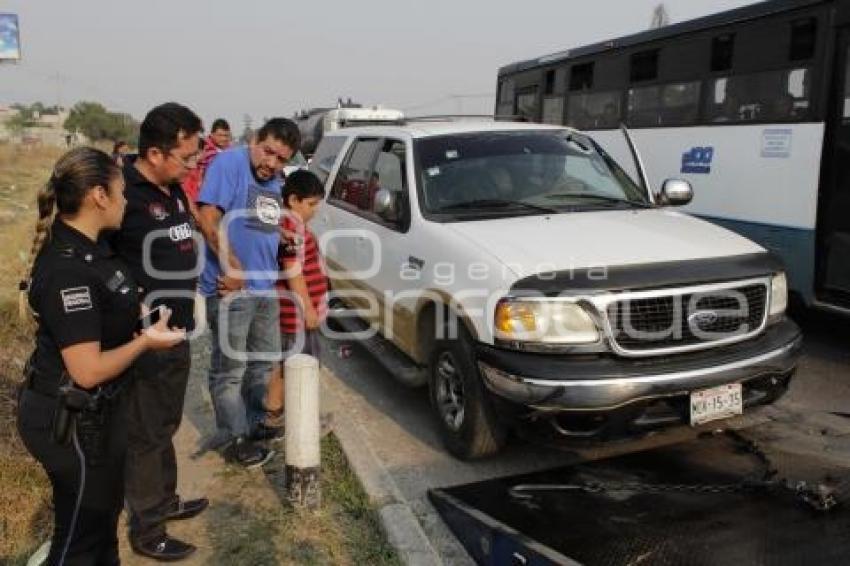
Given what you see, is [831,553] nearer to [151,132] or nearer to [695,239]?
[695,239]

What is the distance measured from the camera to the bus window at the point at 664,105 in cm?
867

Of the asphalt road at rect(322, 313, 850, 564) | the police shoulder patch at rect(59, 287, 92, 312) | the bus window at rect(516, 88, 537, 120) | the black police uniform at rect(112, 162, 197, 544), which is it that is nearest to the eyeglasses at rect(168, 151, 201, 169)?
the black police uniform at rect(112, 162, 197, 544)

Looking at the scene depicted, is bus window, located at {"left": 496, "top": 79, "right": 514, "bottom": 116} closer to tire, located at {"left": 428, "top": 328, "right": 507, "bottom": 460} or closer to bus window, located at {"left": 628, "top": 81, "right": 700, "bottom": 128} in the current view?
bus window, located at {"left": 628, "top": 81, "right": 700, "bottom": 128}

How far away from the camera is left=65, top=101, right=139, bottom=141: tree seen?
93.1 m

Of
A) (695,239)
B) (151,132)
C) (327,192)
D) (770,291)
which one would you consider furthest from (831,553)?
(327,192)

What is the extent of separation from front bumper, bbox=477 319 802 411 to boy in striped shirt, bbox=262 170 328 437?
3.65 ft

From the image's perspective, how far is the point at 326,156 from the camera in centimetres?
731

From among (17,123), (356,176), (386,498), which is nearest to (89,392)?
(386,498)

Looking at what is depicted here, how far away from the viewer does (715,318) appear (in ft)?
12.7

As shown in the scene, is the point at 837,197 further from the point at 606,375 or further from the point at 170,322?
the point at 170,322

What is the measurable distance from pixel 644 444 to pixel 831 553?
4.70ft

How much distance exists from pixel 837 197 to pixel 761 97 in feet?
4.80

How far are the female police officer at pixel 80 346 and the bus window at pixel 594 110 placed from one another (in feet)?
27.7

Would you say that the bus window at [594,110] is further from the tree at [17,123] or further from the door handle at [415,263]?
A: the tree at [17,123]
